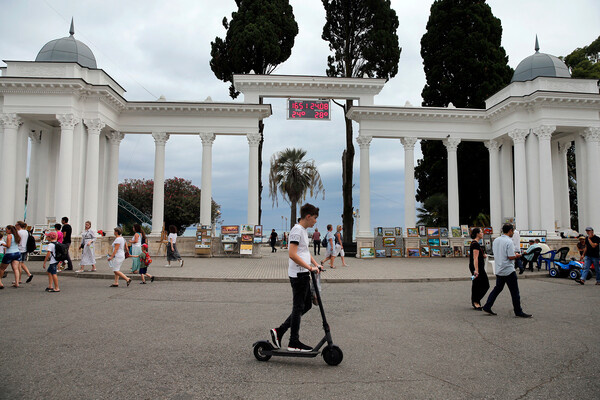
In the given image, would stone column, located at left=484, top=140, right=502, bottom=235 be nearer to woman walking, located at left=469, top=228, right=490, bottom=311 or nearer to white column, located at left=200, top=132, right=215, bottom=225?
white column, located at left=200, top=132, right=215, bottom=225

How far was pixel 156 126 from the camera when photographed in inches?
912

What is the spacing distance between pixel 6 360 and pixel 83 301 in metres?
4.34

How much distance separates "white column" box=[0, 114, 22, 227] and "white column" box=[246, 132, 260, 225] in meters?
11.6

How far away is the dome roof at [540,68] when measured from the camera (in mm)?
22766

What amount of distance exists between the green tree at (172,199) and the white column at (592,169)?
38213mm

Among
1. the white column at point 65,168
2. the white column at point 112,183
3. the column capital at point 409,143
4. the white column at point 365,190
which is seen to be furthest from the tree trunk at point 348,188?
the white column at point 65,168

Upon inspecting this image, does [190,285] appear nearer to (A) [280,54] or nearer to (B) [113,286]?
(B) [113,286]

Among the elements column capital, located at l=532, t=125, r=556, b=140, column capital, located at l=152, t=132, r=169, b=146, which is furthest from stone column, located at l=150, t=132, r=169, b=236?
column capital, located at l=532, t=125, r=556, b=140

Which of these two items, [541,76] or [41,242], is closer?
[41,242]

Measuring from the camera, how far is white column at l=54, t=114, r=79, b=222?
61.6 ft

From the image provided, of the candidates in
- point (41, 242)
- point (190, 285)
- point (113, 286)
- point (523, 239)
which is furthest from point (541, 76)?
point (41, 242)

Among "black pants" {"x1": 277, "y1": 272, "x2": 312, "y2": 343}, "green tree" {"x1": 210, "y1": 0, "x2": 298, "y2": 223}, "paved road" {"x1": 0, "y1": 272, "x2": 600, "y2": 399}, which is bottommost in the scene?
"paved road" {"x1": 0, "y1": 272, "x2": 600, "y2": 399}

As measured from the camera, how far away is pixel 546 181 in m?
21.3

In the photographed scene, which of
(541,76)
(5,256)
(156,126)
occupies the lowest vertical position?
(5,256)
